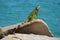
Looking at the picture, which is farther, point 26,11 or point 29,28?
point 26,11

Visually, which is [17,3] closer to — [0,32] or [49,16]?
[49,16]

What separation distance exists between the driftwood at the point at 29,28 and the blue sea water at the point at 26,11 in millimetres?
1804

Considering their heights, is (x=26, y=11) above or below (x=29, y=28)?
below

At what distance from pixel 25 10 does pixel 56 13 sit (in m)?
1.00

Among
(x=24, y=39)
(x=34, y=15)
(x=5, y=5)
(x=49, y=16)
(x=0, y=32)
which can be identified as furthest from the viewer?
(x=5, y=5)

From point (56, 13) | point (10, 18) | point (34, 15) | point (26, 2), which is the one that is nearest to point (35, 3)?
point (26, 2)

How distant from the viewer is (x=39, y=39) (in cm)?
355

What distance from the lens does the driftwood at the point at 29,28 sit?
151 inches

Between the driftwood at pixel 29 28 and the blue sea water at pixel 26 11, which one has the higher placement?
the driftwood at pixel 29 28

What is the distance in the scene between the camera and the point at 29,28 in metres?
4.02

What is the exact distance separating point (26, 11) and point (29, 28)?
130 inches

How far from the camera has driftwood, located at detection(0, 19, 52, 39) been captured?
12.6 ft

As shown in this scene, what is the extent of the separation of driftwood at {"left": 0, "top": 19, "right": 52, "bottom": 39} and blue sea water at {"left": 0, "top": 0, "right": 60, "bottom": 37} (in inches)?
71.0

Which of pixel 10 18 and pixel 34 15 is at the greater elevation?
pixel 34 15
